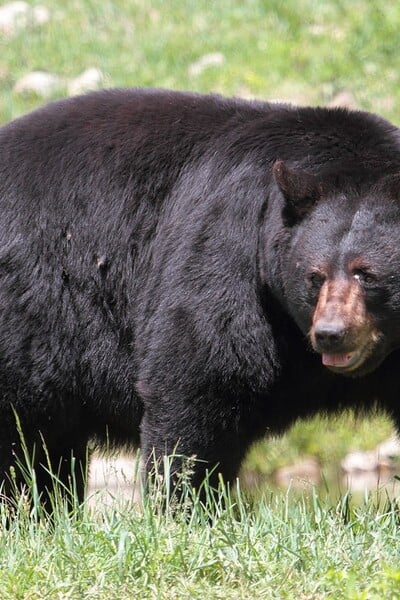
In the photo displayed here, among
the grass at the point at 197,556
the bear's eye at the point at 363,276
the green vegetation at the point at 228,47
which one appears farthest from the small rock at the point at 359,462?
the grass at the point at 197,556

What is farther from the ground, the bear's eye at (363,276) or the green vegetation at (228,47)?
the green vegetation at (228,47)

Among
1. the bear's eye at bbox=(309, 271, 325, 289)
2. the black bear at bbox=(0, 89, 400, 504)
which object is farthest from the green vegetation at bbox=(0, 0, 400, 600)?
the bear's eye at bbox=(309, 271, 325, 289)

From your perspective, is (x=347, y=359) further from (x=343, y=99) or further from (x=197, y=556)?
(x=343, y=99)

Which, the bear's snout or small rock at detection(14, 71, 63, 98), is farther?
small rock at detection(14, 71, 63, 98)

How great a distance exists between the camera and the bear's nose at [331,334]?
496 centimetres

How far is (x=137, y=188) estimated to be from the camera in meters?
6.07

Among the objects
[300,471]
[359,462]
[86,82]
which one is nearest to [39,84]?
[86,82]

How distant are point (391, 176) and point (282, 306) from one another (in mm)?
787

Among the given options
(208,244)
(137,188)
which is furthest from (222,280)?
(137,188)

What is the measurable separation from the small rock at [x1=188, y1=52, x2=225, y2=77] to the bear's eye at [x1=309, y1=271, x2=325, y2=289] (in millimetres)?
8215

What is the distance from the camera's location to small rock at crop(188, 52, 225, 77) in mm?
13242

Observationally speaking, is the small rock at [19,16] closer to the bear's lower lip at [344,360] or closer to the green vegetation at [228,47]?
the green vegetation at [228,47]

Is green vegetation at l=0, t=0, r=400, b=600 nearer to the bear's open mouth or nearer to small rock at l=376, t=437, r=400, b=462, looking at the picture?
small rock at l=376, t=437, r=400, b=462

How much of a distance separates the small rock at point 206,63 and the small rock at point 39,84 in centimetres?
142
